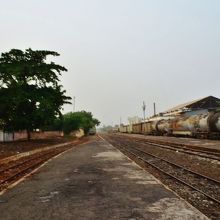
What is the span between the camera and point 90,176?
16.7m

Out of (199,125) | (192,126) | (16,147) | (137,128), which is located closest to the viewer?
(16,147)

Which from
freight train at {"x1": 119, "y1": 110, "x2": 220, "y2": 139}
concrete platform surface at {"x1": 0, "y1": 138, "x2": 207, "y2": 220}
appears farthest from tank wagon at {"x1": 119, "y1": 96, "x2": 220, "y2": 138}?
concrete platform surface at {"x1": 0, "y1": 138, "x2": 207, "y2": 220}

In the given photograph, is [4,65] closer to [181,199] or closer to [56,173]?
[56,173]

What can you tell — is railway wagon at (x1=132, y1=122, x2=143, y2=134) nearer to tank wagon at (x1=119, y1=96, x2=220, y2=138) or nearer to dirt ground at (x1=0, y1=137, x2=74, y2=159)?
tank wagon at (x1=119, y1=96, x2=220, y2=138)

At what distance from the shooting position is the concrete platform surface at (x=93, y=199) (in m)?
9.47

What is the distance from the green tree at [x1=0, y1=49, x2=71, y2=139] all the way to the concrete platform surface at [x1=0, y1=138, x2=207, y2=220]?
95.7 ft

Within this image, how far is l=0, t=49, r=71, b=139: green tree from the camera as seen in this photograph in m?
44.9

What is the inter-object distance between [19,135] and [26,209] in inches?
2122

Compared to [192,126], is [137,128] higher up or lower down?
Result: higher up

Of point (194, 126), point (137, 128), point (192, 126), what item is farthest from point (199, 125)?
point (137, 128)

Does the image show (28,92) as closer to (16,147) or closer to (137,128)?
(16,147)

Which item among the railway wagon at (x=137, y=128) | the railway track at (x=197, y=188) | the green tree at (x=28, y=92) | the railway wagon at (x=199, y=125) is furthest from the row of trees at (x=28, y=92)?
the railway wagon at (x=137, y=128)

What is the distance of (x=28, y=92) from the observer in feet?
152

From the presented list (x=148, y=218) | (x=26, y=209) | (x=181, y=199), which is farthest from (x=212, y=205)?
(x=26, y=209)
